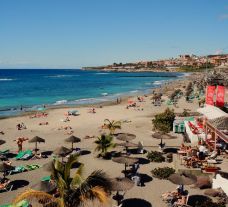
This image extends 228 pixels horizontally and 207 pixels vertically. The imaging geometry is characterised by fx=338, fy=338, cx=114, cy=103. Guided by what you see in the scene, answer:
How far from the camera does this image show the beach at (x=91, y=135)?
16158 mm

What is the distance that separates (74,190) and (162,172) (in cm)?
929

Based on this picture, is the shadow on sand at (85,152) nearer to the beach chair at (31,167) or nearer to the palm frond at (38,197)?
the beach chair at (31,167)

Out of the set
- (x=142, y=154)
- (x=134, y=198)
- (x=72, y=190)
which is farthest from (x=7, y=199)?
(x=142, y=154)

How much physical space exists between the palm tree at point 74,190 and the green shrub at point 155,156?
36.5 ft

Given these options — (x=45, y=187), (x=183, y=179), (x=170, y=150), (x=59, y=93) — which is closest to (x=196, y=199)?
(x=183, y=179)

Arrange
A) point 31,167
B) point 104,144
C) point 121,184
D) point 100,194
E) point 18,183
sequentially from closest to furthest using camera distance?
1. point 100,194
2. point 121,184
3. point 18,183
4. point 31,167
5. point 104,144

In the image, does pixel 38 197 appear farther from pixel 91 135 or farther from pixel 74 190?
pixel 91 135

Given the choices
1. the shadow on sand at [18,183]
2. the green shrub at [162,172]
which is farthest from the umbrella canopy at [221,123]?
the shadow on sand at [18,183]

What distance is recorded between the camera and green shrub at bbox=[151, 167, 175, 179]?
17597 millimetres

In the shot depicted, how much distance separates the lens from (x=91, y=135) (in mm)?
28734

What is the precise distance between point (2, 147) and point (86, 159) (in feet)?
26.0

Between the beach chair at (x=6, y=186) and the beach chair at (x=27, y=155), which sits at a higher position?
the beach chair at (x=6, y=186)

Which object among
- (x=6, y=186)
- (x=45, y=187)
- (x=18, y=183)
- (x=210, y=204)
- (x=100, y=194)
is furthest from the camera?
(x=18, y=183)

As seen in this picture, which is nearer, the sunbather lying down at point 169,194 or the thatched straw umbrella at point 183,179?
the thatched straw umbrella at point 183,179
